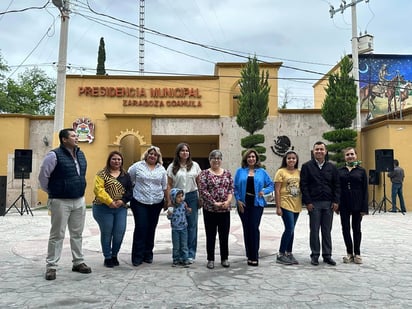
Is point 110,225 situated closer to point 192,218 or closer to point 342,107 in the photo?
point 192,218

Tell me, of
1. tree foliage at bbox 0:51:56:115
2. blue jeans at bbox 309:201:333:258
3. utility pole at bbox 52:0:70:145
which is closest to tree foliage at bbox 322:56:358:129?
utility pole at bbox 52:0:70:145

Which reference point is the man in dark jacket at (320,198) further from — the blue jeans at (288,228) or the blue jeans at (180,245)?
the blue jeans at (180,245)

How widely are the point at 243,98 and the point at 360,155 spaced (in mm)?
6046

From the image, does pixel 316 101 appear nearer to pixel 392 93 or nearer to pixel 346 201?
pixel 392 93

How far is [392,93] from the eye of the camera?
2136 centimetres

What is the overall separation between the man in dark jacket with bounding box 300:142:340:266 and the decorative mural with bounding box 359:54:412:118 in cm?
1737

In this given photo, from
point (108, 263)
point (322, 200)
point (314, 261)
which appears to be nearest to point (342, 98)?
point (322, 200)

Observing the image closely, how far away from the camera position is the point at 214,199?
16.3 feet

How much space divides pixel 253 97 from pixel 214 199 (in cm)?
1097

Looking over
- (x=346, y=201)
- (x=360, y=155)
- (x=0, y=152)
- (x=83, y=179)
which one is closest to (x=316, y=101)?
(x=360, y=155)

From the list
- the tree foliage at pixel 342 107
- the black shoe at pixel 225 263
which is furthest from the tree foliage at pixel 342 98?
the black shoe at pixel 225 263

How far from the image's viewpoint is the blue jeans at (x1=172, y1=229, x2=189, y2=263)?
5.02 meters

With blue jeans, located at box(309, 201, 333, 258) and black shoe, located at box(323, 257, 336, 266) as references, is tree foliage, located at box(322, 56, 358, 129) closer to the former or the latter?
blue jeans, located at box(309, 201, 333, 258)

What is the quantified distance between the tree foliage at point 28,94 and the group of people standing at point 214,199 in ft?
106
